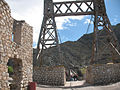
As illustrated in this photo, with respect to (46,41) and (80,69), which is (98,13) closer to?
(46,41)

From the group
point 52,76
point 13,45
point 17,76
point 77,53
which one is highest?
point 77,53

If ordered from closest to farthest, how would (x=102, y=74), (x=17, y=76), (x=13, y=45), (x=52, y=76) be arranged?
(x=13, y=45) → (x=17, y=76) → (x=102, y=74) → (x=52, y=76)

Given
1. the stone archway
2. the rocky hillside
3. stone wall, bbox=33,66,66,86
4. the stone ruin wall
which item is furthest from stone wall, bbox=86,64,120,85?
the rocky hillside

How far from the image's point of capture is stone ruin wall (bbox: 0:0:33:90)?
503cm

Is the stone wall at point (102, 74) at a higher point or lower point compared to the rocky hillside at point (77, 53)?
lower

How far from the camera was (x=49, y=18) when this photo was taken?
1303cm

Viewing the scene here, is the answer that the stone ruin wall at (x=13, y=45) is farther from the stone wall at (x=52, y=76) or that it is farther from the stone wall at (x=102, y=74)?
the stone wall at (x=102, y=74)

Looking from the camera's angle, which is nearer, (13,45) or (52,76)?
(13,45)

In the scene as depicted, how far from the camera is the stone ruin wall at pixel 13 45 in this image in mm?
5031

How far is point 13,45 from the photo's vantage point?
5.97 metres

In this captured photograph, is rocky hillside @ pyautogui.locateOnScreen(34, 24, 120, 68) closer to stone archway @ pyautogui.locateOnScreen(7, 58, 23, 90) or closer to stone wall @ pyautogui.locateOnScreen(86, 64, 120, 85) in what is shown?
stone wall @ pyautogui.locateOnScreen(86, 64, 120, 85)

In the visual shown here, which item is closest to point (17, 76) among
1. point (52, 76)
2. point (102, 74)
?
point (52, 76)

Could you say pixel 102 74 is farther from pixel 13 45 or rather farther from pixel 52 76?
pixel 13 45

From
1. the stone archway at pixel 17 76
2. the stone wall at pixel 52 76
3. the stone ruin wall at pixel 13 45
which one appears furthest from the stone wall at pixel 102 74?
the stone archway at pixel 17 76
